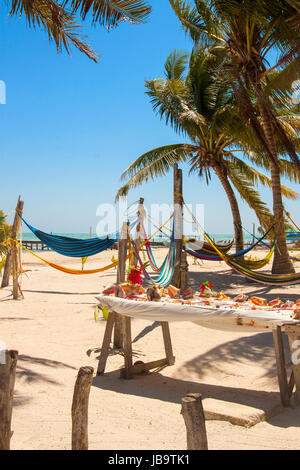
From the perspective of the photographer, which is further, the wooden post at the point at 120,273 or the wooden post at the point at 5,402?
the wooden post at the point at 120,273

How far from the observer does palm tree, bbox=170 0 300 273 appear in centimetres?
637

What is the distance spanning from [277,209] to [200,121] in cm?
306

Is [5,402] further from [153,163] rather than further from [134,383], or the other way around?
[153,163]

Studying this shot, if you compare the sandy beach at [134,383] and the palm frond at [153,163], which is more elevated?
the palm frond at [153,163]

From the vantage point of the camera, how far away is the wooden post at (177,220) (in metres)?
6.26

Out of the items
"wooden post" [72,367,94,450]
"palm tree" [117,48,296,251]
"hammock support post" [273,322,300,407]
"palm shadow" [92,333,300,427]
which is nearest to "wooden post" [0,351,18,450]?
"wooden post" [72,367,94,450]

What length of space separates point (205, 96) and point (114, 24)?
19.2 ft

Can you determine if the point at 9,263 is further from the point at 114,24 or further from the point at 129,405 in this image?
the point at 129,405

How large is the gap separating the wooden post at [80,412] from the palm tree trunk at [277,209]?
649 cm

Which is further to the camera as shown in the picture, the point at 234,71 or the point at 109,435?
the point at 234,71

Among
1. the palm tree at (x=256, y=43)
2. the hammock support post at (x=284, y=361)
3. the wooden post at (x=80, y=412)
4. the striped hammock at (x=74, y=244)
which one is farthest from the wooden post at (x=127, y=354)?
the palm tree at (x=256, y=43)

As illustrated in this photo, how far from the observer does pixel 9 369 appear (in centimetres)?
A: 208

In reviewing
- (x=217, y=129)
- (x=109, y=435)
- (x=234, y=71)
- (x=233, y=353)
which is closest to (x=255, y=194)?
(x=217, y=129)

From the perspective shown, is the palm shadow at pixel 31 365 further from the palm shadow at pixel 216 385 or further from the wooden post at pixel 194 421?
the wooden post at pixel 194 421
